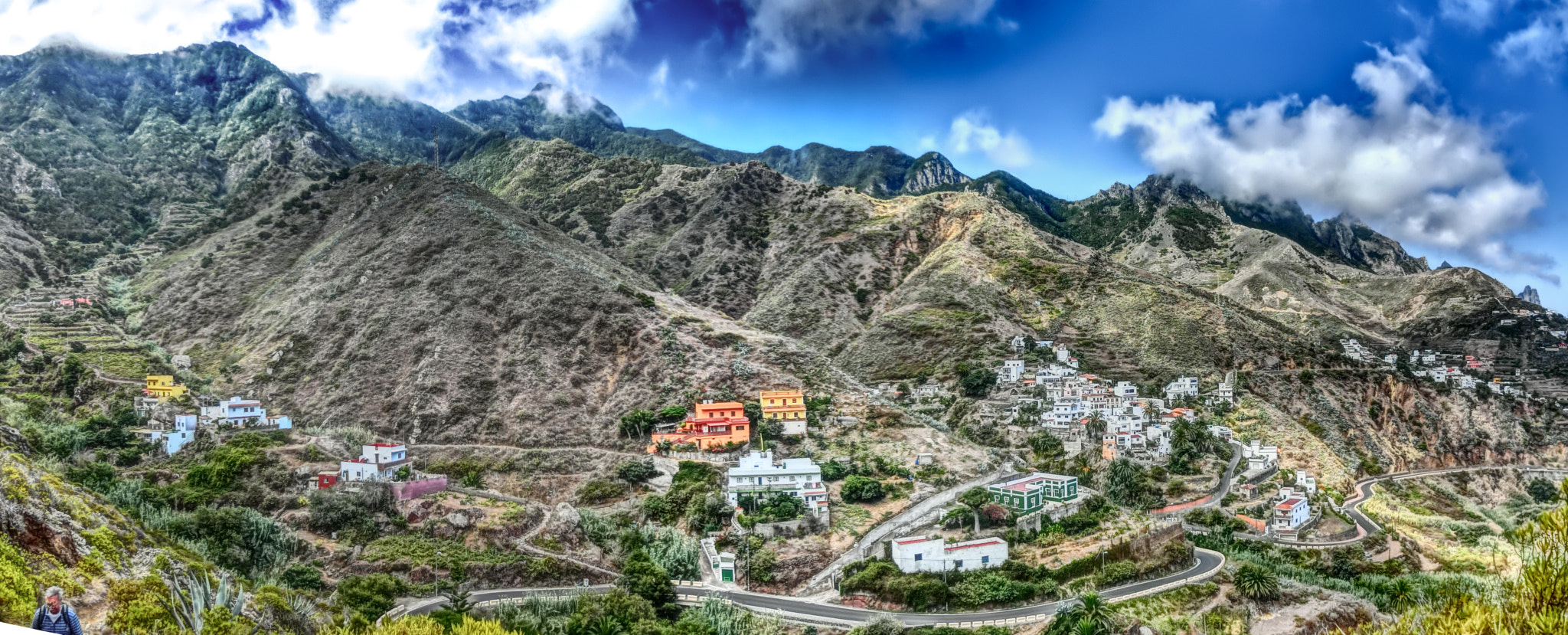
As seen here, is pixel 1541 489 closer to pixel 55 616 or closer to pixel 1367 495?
pixel 1367 495

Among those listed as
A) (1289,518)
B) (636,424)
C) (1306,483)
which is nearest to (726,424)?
(636,424)

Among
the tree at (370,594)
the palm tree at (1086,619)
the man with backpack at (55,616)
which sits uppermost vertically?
the man with backpack at (55,616)

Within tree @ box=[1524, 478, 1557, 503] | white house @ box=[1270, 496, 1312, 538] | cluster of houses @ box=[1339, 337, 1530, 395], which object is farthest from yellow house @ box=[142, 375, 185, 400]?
tree @ box=[1524, 478, 1557, 503]

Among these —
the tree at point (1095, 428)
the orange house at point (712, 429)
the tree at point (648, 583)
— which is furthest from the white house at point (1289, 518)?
the tree at point (648, 583)

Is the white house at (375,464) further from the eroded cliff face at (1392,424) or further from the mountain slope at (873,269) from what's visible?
the eroded cliff face at (1392,424)

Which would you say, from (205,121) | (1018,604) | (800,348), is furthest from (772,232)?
(205,121)

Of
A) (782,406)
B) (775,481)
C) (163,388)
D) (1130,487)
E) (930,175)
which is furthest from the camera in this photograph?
(930,175)
